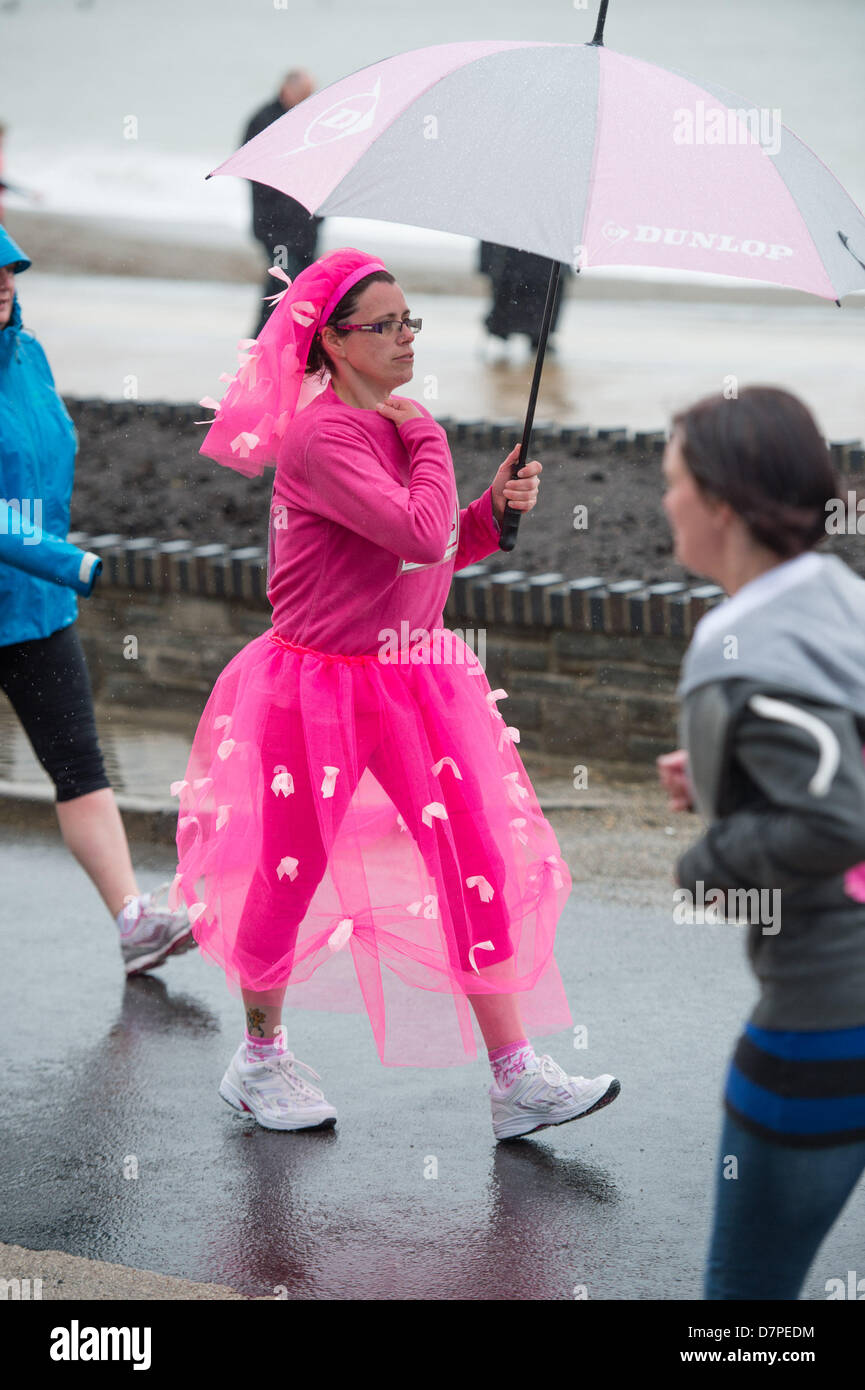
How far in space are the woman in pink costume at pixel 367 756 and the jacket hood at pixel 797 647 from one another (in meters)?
1.35

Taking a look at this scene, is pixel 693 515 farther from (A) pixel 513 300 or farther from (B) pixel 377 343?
(A) pixel 513 300

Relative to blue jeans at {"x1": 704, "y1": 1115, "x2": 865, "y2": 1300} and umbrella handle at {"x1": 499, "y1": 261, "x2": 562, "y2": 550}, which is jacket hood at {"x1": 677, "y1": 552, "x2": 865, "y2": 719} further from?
umbrella handle at {"x1": 499, "y1": 261, "x2": 562, "y2": 550}

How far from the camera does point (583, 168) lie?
3.22m

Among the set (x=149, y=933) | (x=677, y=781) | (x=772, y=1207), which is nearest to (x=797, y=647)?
(x=677, y=781)

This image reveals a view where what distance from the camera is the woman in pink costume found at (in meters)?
3.54

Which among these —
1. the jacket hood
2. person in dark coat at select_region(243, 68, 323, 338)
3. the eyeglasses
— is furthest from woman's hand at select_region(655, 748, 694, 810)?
person in dark coat at select_region(243, 68, 323, 338)

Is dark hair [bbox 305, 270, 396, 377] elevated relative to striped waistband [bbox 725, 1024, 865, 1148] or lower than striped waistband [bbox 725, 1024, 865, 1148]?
elevated

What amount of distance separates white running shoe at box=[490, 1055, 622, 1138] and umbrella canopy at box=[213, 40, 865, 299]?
6.13 ft

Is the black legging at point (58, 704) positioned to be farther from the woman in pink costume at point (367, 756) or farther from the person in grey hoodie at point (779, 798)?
the person in grey hoodie at point (779, 798)

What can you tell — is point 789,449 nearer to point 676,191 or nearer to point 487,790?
point 676,191

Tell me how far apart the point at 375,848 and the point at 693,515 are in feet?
5.60

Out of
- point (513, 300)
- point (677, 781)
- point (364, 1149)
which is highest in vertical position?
point (513, 300)

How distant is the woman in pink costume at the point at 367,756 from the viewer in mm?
3535
